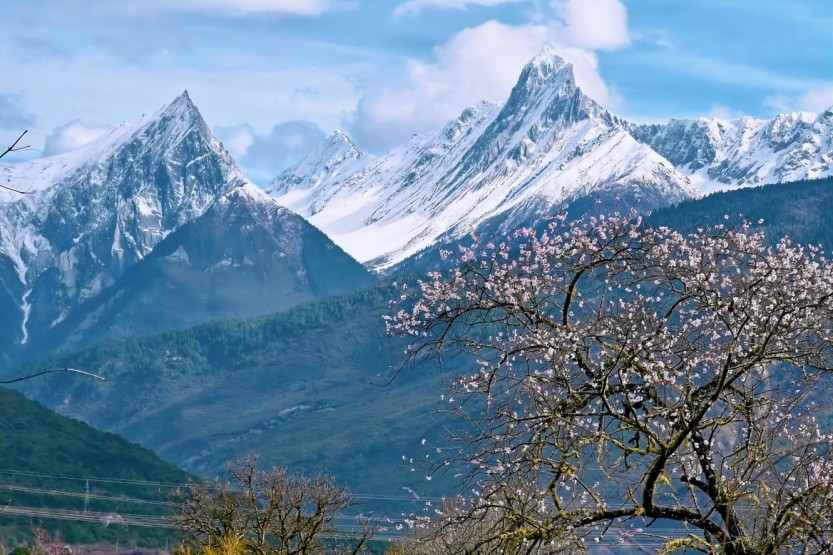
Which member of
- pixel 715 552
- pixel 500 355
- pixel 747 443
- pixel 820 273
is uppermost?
pixel 820 273

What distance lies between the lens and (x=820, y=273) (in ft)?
85.8

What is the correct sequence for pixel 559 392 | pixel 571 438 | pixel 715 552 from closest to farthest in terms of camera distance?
pixel 715 552 → pixel 571 438 → pixel 559 392

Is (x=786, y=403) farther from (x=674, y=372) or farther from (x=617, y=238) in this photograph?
(x=617, y=238)

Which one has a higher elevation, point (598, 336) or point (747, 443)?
point (598, 336)

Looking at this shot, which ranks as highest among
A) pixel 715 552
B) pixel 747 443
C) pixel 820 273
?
pixel 820 273

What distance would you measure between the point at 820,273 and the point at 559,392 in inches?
232

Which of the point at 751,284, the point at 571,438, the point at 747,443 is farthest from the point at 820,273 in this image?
the point at 571,438

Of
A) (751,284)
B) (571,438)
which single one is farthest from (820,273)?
(571,438)

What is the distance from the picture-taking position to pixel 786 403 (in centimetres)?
2323

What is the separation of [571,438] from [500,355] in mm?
2337

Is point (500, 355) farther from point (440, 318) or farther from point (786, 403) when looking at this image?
point (786, 403)

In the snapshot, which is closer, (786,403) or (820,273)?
(786,403)

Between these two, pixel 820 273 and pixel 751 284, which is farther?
pixel 820 273

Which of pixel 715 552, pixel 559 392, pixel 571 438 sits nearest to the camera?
pixel 715 552
